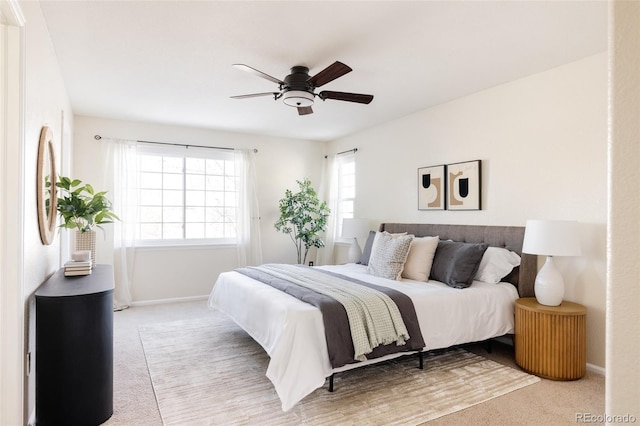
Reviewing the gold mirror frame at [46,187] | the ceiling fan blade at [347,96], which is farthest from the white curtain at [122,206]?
the ceiling fan blade at [347,96]

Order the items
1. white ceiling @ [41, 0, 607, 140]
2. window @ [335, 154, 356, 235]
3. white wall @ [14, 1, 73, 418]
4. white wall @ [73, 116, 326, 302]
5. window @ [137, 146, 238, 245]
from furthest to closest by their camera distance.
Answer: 1. window @ [335, 154, 356, 235]
2. window @ [137, 146, 238, 245]
3. white wall @ [73, 116, 326, 302]
4. white ceiling @ [41, 0, 607, 140]
5. white wall @ [14, 1, 73, 418]

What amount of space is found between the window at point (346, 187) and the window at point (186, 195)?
1.73 metres

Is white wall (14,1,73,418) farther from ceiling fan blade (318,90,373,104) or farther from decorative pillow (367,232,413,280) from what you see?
decorative pillow (367,232,413,280)

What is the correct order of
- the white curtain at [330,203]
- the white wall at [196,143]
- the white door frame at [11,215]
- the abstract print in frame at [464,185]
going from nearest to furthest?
the white door frame at [11,215] → the abstract print in frame at [464,185] → the white wall at [196,143] → the white curtain at [330,203]

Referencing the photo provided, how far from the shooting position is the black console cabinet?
1987mm

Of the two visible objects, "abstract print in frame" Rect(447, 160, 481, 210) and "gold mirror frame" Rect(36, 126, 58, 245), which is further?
"abstract print in frame" Rect(447, 160, 481, 210)

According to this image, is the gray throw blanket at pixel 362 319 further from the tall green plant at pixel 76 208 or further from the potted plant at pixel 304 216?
the potted plant at pixel 304 216

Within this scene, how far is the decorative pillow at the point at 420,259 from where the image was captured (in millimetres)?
3608

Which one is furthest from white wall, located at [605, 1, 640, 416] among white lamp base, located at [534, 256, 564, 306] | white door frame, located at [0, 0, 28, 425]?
white lamp base, located at [534, 256, 564, 306]

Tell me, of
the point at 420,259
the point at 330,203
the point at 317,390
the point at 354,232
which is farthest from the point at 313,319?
the point at 330,203

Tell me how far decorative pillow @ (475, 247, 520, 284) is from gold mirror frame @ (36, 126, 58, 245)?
11.5 ft

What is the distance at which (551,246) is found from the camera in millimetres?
2842

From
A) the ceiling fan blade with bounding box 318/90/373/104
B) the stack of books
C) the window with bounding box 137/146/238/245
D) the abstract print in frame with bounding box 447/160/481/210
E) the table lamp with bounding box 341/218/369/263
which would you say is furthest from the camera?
the window with bounding box 137/146/238/245

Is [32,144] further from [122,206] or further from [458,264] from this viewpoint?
[458,264]
